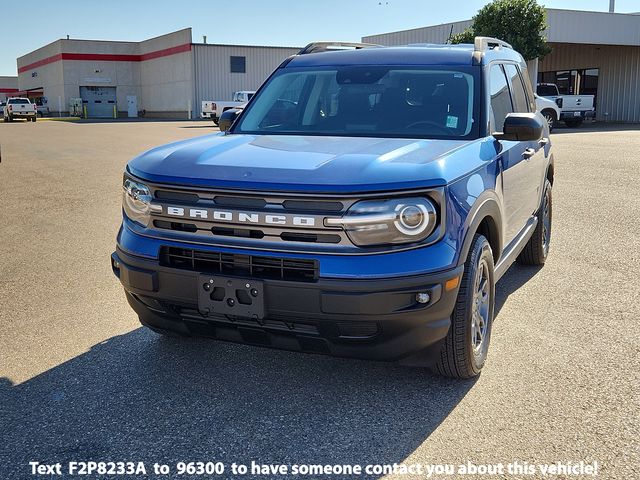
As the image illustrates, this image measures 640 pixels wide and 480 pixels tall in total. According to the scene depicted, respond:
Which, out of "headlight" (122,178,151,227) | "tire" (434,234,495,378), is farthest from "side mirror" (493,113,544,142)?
"headlight" (122,178,151,227)

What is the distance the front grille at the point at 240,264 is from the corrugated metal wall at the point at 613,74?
42.6 m

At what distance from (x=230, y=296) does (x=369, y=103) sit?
188 centimetres

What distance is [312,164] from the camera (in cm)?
323

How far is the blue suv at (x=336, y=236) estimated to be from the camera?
9.97 ft

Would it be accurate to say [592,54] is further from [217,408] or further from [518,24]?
[217,408]

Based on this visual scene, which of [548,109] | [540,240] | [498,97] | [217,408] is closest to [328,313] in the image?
[217,408]

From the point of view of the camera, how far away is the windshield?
4.19m

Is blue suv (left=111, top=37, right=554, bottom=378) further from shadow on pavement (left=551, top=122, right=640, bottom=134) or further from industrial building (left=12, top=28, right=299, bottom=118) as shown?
industrial building (left=12, top=28, right=299, bottom=118)

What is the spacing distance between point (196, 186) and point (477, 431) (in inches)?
70.0

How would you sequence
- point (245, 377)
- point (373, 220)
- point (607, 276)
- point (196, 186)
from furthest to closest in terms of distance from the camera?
point (607, 276) → point (245, 377) → point (196, 186) → point (373, 220)

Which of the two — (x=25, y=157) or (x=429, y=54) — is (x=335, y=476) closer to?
(x=429, y=54)

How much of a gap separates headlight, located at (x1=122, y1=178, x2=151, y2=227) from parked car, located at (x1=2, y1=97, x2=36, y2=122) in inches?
2090

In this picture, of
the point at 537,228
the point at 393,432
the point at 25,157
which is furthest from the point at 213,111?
the point at 393,432

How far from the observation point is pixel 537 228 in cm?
598
